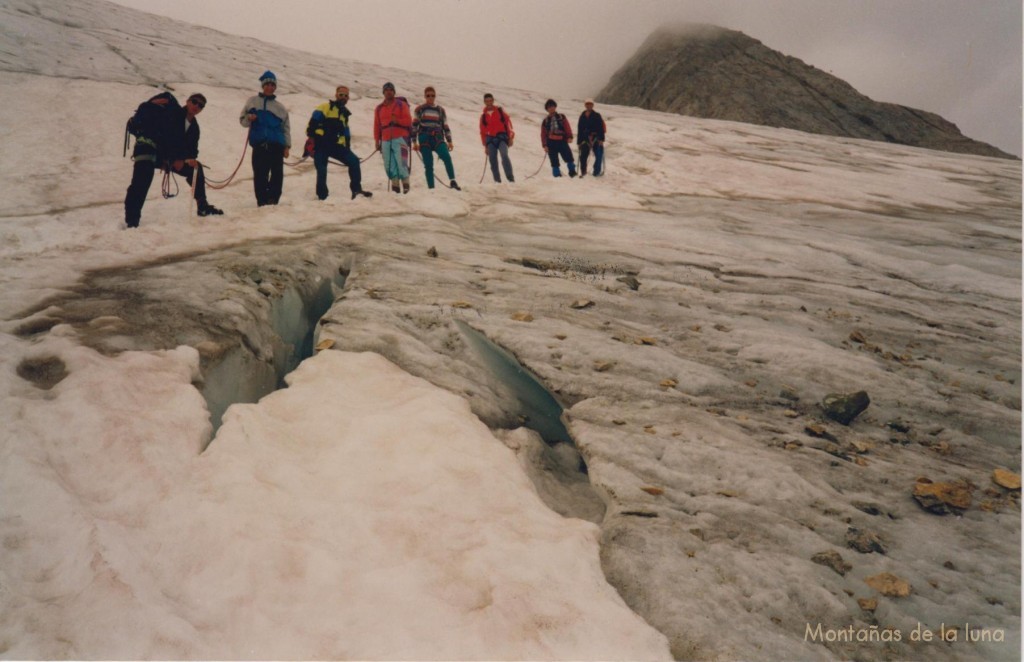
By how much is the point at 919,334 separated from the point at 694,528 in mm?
4944

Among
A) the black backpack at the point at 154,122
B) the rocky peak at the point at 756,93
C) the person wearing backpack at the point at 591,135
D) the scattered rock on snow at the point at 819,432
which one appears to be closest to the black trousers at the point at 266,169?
the black backpack at the point at 154,122

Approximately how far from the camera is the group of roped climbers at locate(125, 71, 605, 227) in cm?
858

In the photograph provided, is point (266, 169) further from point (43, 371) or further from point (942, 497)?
point (942, 497)

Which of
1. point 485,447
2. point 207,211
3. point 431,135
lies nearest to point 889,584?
point 485,447

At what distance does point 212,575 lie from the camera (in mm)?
3066

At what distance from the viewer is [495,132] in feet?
46.3

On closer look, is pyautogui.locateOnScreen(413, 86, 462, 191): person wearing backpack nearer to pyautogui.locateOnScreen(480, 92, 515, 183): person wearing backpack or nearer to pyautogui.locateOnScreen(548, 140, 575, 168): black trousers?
pyautogui.locateOnScreen(480, 92, 515, 183): person wearing backpack

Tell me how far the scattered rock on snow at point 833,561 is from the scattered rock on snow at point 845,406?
72.3 inches

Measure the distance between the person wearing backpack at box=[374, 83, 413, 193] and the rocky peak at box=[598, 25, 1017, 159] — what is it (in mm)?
74209

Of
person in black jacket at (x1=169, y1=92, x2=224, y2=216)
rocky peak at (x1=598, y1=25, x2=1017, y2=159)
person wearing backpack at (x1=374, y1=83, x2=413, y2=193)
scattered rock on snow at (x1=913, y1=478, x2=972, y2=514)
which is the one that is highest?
rocky peak at (x1=598, y1=25, x2=1017, y2=159)

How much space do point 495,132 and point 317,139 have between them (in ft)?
15.5

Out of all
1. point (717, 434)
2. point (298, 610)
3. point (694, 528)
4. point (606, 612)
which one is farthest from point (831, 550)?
point (298, 610)

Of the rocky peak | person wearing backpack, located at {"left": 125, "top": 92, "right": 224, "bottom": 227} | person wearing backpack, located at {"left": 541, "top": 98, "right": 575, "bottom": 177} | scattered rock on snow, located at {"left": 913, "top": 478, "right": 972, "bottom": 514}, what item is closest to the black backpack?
person wearing backpack, located at {"left": 125, "top": 92, "right": 224, "bottom": 227}

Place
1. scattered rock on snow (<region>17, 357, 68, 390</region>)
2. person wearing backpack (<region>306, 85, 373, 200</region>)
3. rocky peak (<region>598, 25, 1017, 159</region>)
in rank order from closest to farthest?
scattered rock on snow (<region>17, 357, 68, 390</region>)
person wearing backpack (<region>306, 85, 373, 200</region>)
rocky peak (<region>598, 25, 1017, 159</region>)
